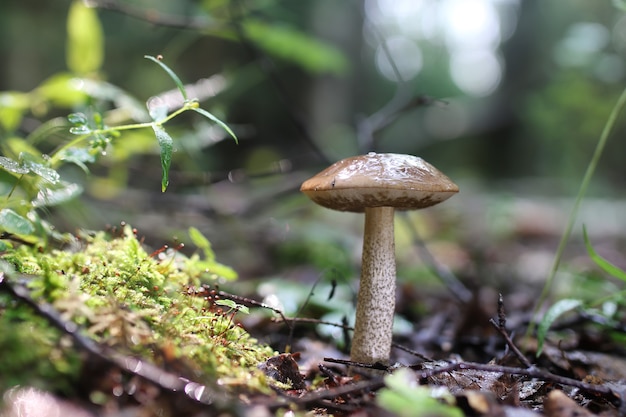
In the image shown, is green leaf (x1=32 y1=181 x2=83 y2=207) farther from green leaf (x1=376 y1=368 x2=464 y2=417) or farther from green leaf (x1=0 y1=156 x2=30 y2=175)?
green leaf (x1=376 y1=368 x2=464 y2=417)

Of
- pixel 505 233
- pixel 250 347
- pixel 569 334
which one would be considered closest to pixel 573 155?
pixel 505 233

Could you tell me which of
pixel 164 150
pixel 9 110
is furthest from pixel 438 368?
pixel 9 110

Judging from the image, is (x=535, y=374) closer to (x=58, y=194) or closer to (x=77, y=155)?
(x=77, y=155)

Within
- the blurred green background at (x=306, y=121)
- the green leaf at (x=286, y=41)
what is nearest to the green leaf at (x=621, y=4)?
the blurred green background at (x=306, y=121)

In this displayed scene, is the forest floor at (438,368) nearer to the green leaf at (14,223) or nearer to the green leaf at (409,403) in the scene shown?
the green leaf at (409,403)

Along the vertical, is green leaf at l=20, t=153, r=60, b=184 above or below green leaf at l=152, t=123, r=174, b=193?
below

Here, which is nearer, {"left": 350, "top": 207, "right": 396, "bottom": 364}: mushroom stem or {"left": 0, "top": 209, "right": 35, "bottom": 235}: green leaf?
{"left": 0, "top": 209, "right": 35, "bottom": 235}: green leaf

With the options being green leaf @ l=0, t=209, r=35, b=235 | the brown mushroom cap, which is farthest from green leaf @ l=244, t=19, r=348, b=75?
green leaf @ l=0, t=209, r=35, b=235
